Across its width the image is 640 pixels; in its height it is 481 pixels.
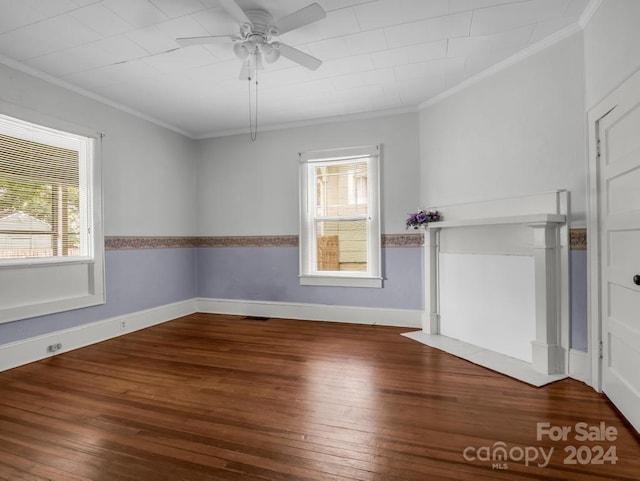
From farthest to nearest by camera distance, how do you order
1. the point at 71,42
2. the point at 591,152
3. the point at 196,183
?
the point at 196,183 → the point at 71,42 → the point at 591,152

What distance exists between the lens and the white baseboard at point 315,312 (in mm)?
4629

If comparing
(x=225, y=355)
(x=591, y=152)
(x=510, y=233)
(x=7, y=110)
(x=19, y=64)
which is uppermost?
(x=19, y=64)

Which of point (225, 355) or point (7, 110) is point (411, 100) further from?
point (7, 110)

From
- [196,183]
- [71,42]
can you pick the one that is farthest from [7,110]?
[196,183]

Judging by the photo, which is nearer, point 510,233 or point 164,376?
point 164,376

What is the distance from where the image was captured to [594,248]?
256 cm

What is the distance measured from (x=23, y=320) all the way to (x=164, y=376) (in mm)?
1533

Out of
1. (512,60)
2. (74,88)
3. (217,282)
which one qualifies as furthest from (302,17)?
(217,282)

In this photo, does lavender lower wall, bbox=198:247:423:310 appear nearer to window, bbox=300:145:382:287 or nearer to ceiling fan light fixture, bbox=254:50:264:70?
window, bbox=300:145:382:287

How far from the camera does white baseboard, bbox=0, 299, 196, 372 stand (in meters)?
3.24

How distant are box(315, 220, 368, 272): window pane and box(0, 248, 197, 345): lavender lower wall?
2.07 m

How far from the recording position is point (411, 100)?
432 cm

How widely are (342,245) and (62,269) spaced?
10.7 ft

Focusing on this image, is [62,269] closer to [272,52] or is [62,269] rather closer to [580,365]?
[272,52]
